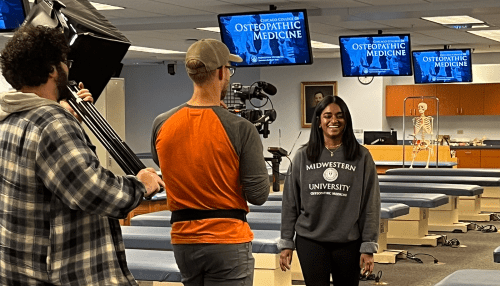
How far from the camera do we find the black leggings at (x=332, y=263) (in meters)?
3.51

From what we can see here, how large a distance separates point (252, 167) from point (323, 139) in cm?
112

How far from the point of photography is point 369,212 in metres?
3.55

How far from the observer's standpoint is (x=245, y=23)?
8062 millimetres

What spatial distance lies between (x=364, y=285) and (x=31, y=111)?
4650mm

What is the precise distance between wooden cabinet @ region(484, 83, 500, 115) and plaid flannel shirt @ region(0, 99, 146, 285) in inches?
566

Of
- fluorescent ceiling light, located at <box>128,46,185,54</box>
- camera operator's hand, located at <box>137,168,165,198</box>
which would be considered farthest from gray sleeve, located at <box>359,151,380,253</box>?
fluorescent ceiling light, located at <box>128,46,185,54</box>

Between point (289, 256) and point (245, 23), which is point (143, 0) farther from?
point (289, 256)

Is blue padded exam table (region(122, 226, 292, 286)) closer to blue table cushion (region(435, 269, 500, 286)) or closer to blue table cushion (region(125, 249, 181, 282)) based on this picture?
blue table cushion (region(125, 249, 181, 282))

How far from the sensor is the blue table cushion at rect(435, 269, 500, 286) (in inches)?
148

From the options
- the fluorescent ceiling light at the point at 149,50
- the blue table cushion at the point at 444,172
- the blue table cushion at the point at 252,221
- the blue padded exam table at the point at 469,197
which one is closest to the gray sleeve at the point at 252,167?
the blue table cushion at the point at 252,221

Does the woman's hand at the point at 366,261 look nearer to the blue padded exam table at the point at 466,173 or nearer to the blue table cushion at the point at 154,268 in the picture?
the blue table cushion at the point at 154,268

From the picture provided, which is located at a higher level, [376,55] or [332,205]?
[376,55]

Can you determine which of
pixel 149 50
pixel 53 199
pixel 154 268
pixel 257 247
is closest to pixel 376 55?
pixel 257 247

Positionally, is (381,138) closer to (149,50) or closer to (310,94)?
(310,94)
